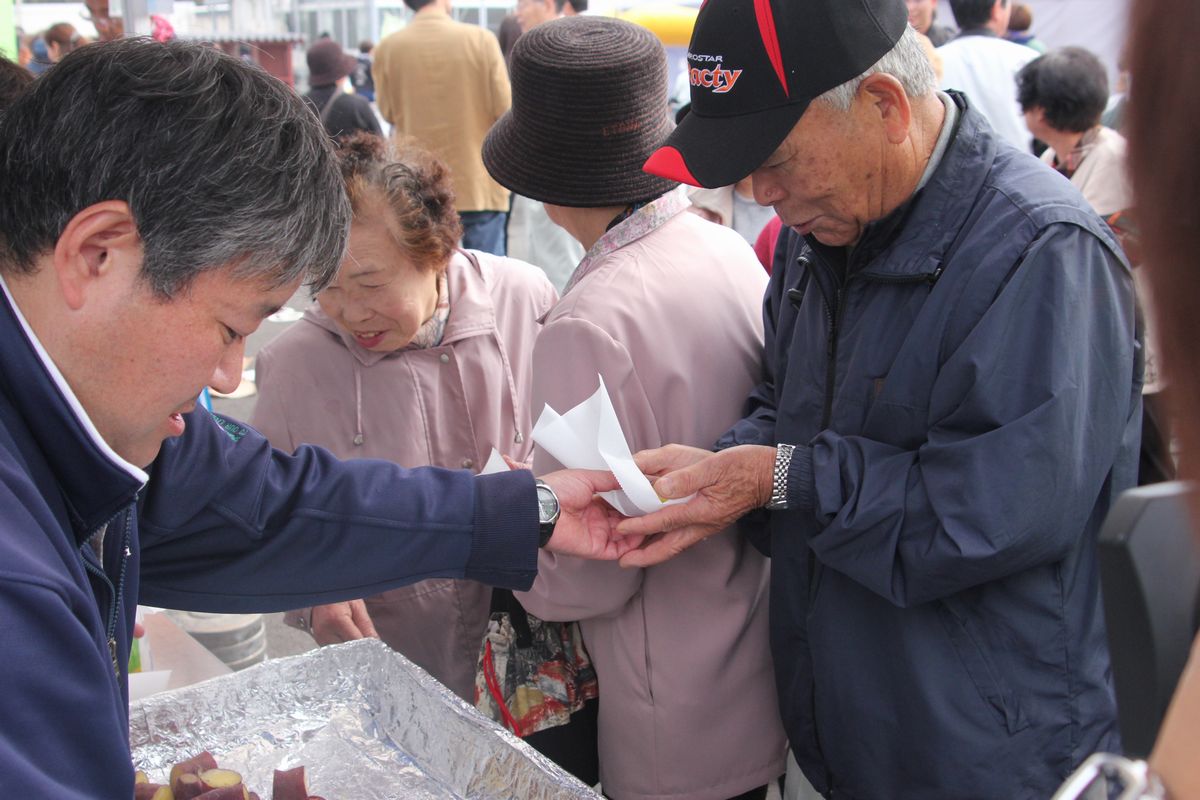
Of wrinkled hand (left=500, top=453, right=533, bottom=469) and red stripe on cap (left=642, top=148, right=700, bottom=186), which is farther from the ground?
red stripe on cap (left=642, top=148, right=700, bottom=186)

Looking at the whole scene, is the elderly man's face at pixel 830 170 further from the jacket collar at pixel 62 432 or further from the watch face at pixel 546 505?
the jacket collar at pixel 62 432

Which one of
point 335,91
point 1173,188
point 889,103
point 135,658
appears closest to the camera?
point 1173,188

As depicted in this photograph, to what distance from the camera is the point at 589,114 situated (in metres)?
1.89

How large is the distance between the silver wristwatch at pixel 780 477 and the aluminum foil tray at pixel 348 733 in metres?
0.53

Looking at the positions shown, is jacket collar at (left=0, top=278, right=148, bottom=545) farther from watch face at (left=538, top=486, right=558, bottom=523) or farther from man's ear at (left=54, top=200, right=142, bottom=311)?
watch face at (left=538, top=486, right=558, bottom=523)

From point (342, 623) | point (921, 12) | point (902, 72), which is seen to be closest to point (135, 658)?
point (342, 623)

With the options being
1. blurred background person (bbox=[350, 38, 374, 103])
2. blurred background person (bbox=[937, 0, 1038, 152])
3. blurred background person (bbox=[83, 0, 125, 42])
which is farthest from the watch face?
blurred background person (bbox=[350, 38, 374, 103])

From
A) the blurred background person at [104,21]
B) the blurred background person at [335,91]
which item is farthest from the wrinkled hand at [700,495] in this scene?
the blurred background person at [335,91]

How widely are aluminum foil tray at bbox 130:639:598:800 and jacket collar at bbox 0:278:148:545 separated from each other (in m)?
0.73

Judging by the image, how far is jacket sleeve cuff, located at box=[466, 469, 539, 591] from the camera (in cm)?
179

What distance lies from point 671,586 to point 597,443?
328 mm

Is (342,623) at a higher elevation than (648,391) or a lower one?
lower

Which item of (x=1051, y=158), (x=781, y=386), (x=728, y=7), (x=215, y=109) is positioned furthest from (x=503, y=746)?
(x=1051, y=158)

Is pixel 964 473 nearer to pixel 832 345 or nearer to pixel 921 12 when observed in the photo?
pixel 832 345
